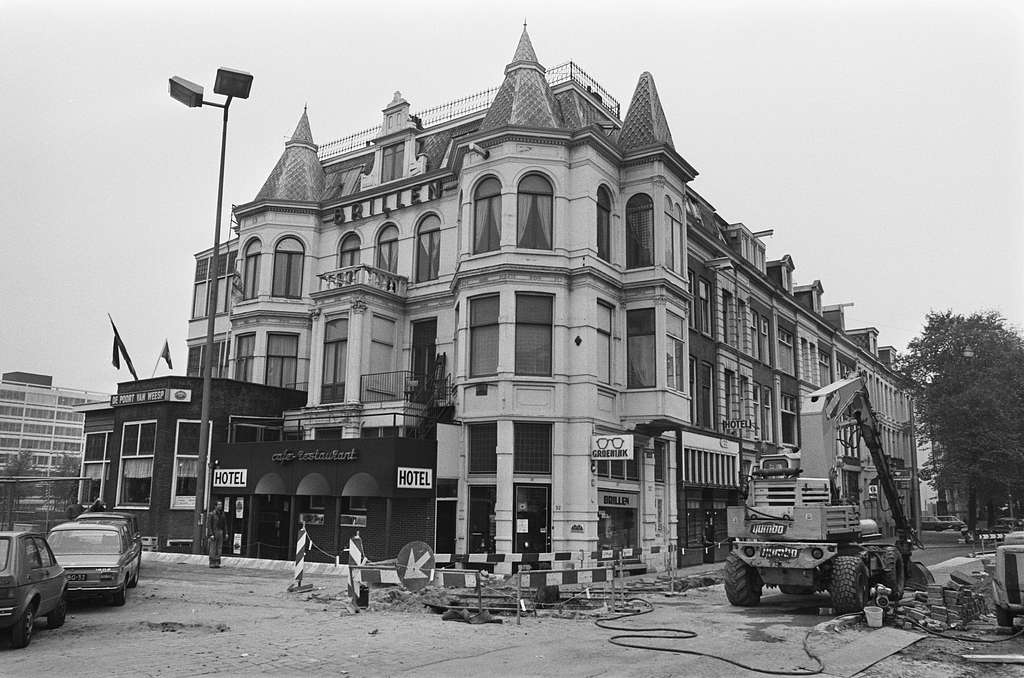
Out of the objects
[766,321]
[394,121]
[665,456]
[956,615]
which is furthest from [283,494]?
[766,321]

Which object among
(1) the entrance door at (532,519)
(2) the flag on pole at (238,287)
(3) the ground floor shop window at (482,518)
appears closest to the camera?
(1) the entrance door at (532,519)

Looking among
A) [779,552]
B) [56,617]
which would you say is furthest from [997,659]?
[56,617]

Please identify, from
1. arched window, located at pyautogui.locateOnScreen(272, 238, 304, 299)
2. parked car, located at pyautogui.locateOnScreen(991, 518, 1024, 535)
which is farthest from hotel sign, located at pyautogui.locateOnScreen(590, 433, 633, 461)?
parked car, located at pyautogui.locateOnScreen(991, 518, 1024, 535)

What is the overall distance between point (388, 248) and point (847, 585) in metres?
20.6

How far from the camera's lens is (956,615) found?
48.6 feet

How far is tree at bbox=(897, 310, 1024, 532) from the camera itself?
43719 mm

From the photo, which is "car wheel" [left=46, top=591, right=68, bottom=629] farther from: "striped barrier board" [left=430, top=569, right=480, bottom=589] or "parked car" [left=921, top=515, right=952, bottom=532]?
"parked car" [left=921, top=515, right=952, bottom=532]

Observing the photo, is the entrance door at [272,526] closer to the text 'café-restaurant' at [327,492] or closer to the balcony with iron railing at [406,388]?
the text 'café-restaurant' at [327,492]

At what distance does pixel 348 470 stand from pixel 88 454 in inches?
528

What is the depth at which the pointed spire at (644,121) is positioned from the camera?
28.0 meters

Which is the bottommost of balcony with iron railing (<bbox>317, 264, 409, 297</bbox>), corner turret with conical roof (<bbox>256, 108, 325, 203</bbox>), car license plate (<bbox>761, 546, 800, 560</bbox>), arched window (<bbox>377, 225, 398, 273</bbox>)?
car license plate (<bbox>761, 546, 800, 560</bbox>)

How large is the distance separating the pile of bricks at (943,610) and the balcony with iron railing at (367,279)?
747 inches

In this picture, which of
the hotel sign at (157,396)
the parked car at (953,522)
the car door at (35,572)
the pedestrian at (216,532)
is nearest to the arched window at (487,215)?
the pedestrian at (216,532)

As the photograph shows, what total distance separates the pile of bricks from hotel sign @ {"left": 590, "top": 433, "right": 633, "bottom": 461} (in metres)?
Result: 8.44
